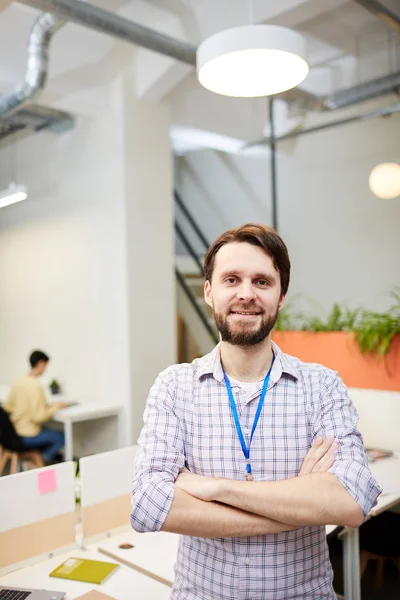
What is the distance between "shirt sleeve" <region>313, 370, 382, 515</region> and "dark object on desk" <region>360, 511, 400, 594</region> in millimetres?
1864

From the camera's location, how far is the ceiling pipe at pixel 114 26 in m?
3.40

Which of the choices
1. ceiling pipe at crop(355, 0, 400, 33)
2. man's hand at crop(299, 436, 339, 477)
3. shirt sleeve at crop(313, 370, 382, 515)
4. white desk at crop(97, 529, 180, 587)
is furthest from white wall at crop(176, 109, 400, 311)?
man's hand at crop(299, 436, 339, 477)

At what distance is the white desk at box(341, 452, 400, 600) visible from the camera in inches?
Answer: 101

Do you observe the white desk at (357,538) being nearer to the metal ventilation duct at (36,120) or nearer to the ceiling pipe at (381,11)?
the ceiling pipe at (381,11)

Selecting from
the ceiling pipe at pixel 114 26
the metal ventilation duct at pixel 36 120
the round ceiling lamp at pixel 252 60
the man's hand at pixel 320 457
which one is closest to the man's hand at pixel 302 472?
the man's hand at pixel 320 457

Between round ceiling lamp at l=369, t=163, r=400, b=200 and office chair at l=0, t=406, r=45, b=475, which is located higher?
round ceiling lamp at l=369, t=163, r=400, b=200

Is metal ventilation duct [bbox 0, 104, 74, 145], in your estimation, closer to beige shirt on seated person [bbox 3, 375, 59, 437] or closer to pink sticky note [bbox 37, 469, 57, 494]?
beige shirt on seated person [bbox 3, 375, 59, 437]

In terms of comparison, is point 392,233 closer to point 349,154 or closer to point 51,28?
point 349,154

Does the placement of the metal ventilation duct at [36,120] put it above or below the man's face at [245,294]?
above

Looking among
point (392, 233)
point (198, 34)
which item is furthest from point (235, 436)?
point (392, 233)

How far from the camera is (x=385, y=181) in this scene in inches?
227

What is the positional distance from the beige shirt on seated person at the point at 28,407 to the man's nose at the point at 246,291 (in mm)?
3798

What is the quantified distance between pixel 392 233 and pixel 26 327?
4267mm

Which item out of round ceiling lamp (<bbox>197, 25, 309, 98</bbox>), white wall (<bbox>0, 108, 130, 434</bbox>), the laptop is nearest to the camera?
the laptop
